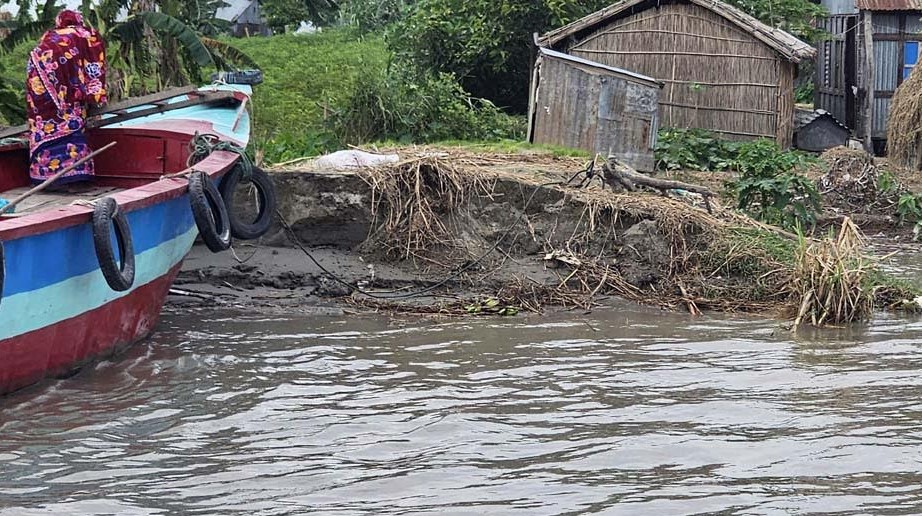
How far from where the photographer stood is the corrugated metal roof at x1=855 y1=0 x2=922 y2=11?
1839cm

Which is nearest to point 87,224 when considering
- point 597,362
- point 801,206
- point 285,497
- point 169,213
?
point 169,213

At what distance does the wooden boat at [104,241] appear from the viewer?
253 inches

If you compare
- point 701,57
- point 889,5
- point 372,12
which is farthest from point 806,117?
point 372,12

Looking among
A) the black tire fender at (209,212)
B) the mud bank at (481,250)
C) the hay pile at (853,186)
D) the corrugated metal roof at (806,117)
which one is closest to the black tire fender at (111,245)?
the black tire fender at (209,212)

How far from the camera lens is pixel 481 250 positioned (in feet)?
33.4

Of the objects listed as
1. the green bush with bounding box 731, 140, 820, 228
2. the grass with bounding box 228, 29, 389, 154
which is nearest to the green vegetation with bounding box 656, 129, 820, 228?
the green bush with bounding box 731, 140, 820, 228

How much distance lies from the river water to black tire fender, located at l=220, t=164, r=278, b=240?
71 centimetres

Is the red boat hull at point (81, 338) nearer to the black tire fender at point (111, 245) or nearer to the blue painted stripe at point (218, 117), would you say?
the black tire fender at point (111, 245)

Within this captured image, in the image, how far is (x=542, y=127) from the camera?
1498cm

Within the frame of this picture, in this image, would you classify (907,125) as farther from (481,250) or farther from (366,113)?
(481,250)

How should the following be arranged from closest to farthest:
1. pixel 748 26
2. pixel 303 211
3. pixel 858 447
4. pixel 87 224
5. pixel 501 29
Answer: pixel 858 447 → pixel 87 224 → pixel 303 211 → pixel 748 26 → pixel 501 29

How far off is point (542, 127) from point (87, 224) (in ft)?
29.1

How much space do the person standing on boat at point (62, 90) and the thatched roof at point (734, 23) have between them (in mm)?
9553

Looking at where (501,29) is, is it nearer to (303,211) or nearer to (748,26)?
(748,26)
